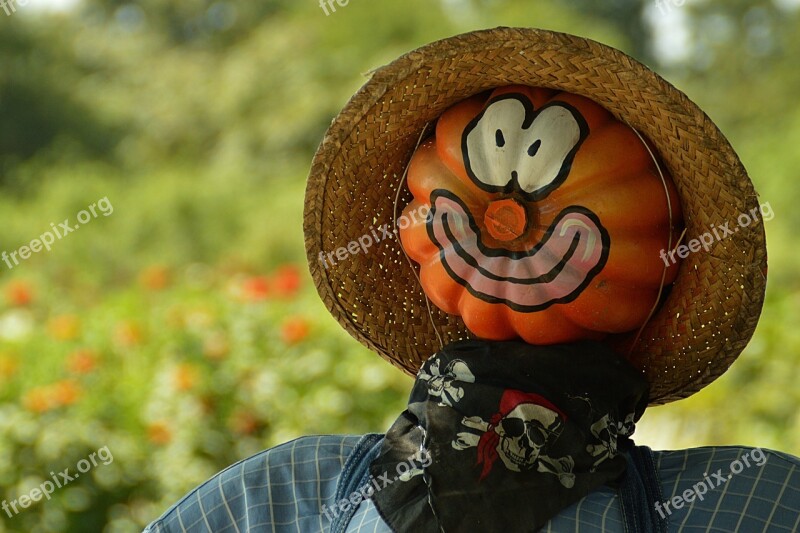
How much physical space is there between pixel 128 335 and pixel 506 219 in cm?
244

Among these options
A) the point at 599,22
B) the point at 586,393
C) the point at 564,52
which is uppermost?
the point at 599,22

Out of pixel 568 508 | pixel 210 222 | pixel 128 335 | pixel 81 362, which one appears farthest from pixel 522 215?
pixel 210 222

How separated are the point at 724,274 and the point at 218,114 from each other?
27.8ft

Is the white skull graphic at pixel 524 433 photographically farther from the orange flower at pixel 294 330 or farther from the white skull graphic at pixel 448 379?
the orange flower at pixel 294 330

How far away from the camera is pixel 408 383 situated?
3324mm

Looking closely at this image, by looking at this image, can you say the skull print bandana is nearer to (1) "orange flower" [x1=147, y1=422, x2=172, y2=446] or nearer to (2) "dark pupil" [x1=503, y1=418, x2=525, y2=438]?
(2) "dark pupil" [x1=503, y1=418, x2=525, y2=438]

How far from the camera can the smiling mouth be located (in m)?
1.33

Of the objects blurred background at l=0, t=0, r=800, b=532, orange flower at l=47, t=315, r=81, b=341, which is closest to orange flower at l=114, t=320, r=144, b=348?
blurred background at l=0, t=0, r=800, b=532

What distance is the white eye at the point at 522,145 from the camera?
1331mm

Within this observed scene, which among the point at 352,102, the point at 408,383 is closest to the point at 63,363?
the point at 408,383

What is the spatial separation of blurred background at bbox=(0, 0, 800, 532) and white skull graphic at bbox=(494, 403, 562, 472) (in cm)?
54

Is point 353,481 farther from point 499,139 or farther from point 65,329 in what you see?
point 65,329

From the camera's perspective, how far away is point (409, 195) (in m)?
1.62

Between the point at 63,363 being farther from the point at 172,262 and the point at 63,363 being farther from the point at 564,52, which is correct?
the point at 172,262
